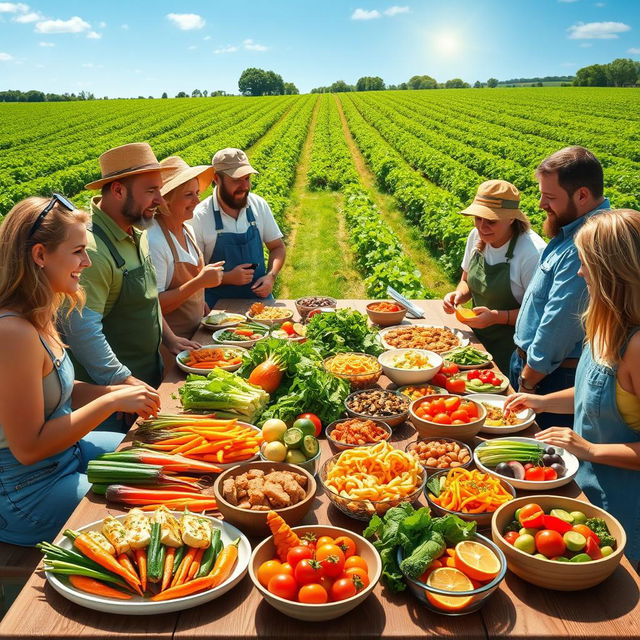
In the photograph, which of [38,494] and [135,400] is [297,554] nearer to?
[135,400]

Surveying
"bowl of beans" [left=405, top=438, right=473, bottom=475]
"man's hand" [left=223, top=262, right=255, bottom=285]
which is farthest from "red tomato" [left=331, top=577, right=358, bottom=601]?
"man's hand" [left=223, top=262, right=255, bottom=285]

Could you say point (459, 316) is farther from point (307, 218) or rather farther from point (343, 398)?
point (307, 218)

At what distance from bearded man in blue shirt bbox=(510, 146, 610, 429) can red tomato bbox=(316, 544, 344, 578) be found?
7.87ft

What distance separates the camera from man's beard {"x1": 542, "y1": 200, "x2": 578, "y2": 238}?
157 inches

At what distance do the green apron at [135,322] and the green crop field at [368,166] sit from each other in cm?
514

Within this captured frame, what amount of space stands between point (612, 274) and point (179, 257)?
137 inches

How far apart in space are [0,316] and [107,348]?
1.00m

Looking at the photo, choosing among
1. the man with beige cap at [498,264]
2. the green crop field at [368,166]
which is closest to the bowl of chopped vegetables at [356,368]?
the man with beige cap at [498,264]

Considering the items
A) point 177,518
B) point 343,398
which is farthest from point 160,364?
point 177,518

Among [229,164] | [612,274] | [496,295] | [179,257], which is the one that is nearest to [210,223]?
[229,164]

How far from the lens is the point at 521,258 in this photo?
15.8 feet

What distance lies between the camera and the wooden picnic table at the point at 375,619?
200 centimetres

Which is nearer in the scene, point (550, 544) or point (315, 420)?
point (550, 544)

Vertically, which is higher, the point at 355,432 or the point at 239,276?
the point at 239,276
